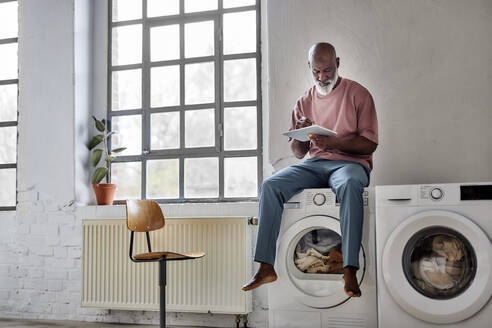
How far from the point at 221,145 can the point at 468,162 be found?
157 centimetres

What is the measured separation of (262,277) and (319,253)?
310 mm

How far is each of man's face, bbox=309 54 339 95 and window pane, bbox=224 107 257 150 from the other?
80cm

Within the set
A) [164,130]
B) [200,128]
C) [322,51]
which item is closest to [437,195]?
[322,51]

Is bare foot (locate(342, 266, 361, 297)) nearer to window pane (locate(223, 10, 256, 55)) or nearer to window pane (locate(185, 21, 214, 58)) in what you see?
window pane (locate(223, 10, 256, 55))

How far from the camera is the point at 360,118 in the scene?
9.09 ft

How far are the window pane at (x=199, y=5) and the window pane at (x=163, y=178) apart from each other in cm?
109

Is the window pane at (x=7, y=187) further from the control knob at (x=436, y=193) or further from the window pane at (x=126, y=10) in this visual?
the control knob at (x=436, y=193)

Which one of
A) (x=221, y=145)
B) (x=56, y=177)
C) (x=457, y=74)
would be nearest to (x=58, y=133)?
(x=56, y=177)

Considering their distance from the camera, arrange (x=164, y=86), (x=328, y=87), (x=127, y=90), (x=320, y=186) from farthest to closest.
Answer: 1. (x=127, y=90)
2. (x=164, y=86)
3. (x=328, y=87)
4. (x=320, y=186)

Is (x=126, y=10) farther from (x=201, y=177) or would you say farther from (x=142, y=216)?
(x=142, y=216)

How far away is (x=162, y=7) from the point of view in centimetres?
387

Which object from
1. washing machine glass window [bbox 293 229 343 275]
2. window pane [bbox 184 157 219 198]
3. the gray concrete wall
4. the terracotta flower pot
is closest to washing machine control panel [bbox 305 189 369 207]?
washing machine glass window [bbox 293 229 343 275]

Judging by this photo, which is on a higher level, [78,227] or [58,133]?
[58,133]

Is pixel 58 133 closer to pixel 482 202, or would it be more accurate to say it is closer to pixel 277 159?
pixel 277 159
